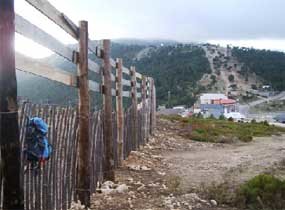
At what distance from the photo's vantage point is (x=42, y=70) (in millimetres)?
5781

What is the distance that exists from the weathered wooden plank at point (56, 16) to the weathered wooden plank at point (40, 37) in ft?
0.68

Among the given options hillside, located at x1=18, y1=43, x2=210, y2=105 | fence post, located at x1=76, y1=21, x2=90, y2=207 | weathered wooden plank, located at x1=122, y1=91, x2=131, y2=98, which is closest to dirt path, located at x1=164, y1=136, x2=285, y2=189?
weathered wooden plank, located at x1=122, y1=91, x2=131, y2=98

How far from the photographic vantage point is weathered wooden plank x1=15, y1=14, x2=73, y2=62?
5.06m

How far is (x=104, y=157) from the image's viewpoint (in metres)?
9.42

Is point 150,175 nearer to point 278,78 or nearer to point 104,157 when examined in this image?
point 104,157

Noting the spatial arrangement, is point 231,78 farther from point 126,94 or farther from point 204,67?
point 126,94

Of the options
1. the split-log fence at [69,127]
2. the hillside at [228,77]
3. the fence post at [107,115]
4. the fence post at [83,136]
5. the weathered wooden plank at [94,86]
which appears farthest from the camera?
the hillside at [228,77]

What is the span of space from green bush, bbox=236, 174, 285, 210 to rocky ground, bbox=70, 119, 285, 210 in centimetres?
36

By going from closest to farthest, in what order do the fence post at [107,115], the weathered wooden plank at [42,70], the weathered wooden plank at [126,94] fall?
1. the weathered wooden plank at [42,70]
2. the fence post at [107,115]
3. the weathered wooden plank at [126,94]

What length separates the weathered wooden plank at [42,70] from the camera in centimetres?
506

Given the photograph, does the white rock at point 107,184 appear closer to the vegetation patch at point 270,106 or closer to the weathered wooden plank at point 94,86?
the weathered wooden plank at point 94,86

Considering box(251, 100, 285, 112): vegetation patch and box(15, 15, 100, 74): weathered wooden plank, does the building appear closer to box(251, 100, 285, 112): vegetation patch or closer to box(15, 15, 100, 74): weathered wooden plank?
box(251, 100, 285, 112): vegetation patch

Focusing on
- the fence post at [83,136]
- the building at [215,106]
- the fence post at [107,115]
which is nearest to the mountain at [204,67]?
the building at [215,106]

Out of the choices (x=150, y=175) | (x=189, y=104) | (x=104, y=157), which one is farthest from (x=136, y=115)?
(x=189, y=104)
